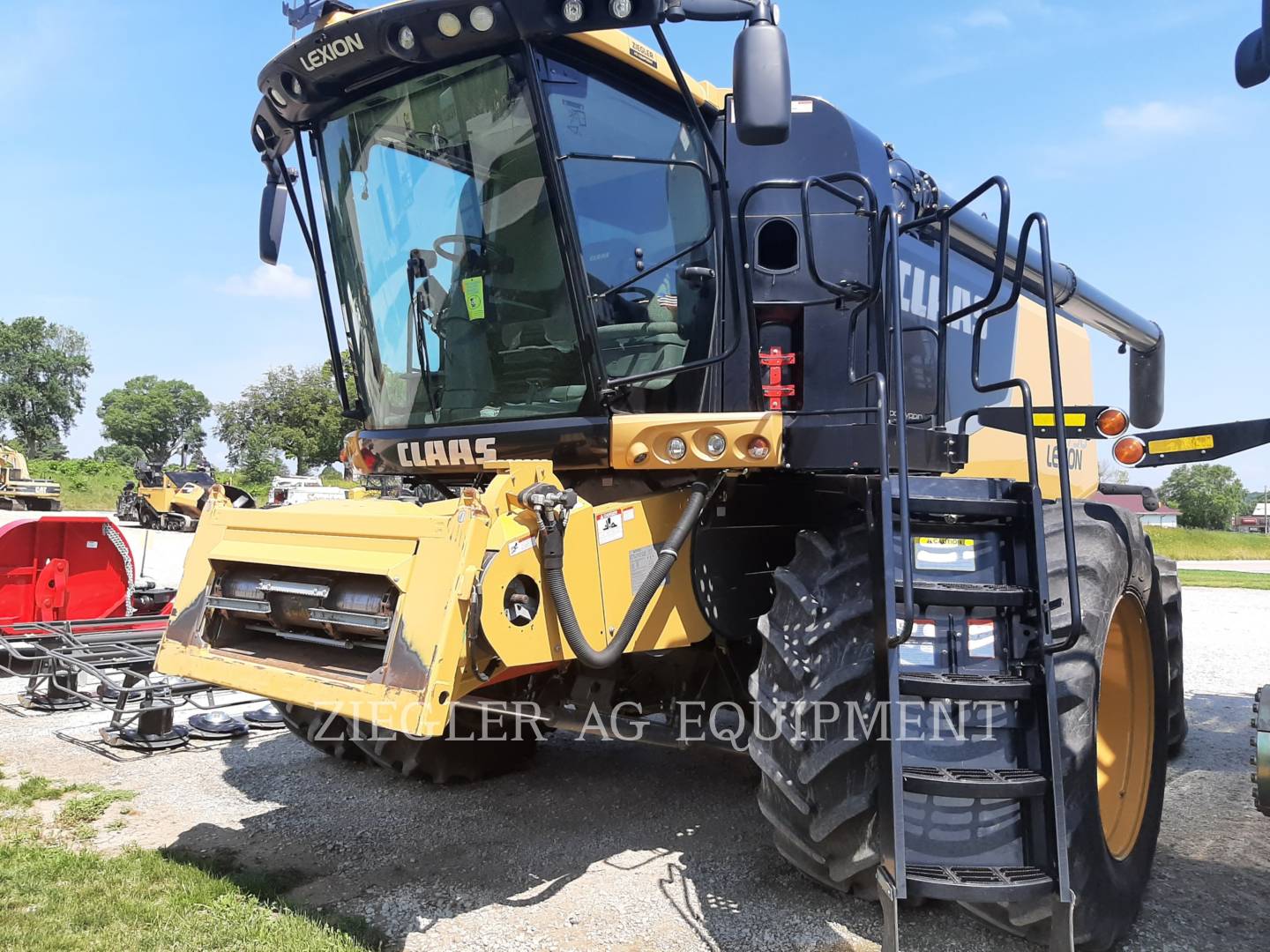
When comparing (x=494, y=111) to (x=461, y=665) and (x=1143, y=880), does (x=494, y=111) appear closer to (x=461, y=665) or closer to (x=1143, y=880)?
(x=461, y=665)

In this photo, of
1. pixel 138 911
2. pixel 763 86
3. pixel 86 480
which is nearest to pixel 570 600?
pixel 763 86

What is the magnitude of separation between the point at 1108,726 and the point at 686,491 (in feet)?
6.11

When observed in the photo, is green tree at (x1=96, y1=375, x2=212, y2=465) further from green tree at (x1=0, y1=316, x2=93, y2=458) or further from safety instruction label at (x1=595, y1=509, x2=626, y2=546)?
safety instruction label at (x1=595, y1=509, x2=626, y2=546)

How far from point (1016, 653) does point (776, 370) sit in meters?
1.45

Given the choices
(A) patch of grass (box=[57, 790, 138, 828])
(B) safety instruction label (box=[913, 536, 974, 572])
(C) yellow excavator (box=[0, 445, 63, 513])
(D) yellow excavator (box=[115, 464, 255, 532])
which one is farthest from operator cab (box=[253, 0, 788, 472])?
(C) yellow excavator (box=[0, 445, 63, 513])

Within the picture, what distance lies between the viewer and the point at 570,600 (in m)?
2.97

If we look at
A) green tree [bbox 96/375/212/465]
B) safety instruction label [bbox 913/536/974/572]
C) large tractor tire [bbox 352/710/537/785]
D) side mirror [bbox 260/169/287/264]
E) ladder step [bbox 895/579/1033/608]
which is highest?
green tree [bbox 96/375/212/465]

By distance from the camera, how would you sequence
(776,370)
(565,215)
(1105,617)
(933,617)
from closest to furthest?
1. (933,617)
2. (1105,617)
3. (565,215)
4. (776,370)

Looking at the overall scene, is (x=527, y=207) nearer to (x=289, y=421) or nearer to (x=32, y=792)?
(x=32, y=792)

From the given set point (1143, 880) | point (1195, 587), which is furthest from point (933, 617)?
point (1195, 587)

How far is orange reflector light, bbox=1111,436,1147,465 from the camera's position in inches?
165

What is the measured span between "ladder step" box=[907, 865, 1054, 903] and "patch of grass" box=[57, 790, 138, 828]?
354 cm

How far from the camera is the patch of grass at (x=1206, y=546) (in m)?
29.3

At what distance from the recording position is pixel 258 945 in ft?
9.50
